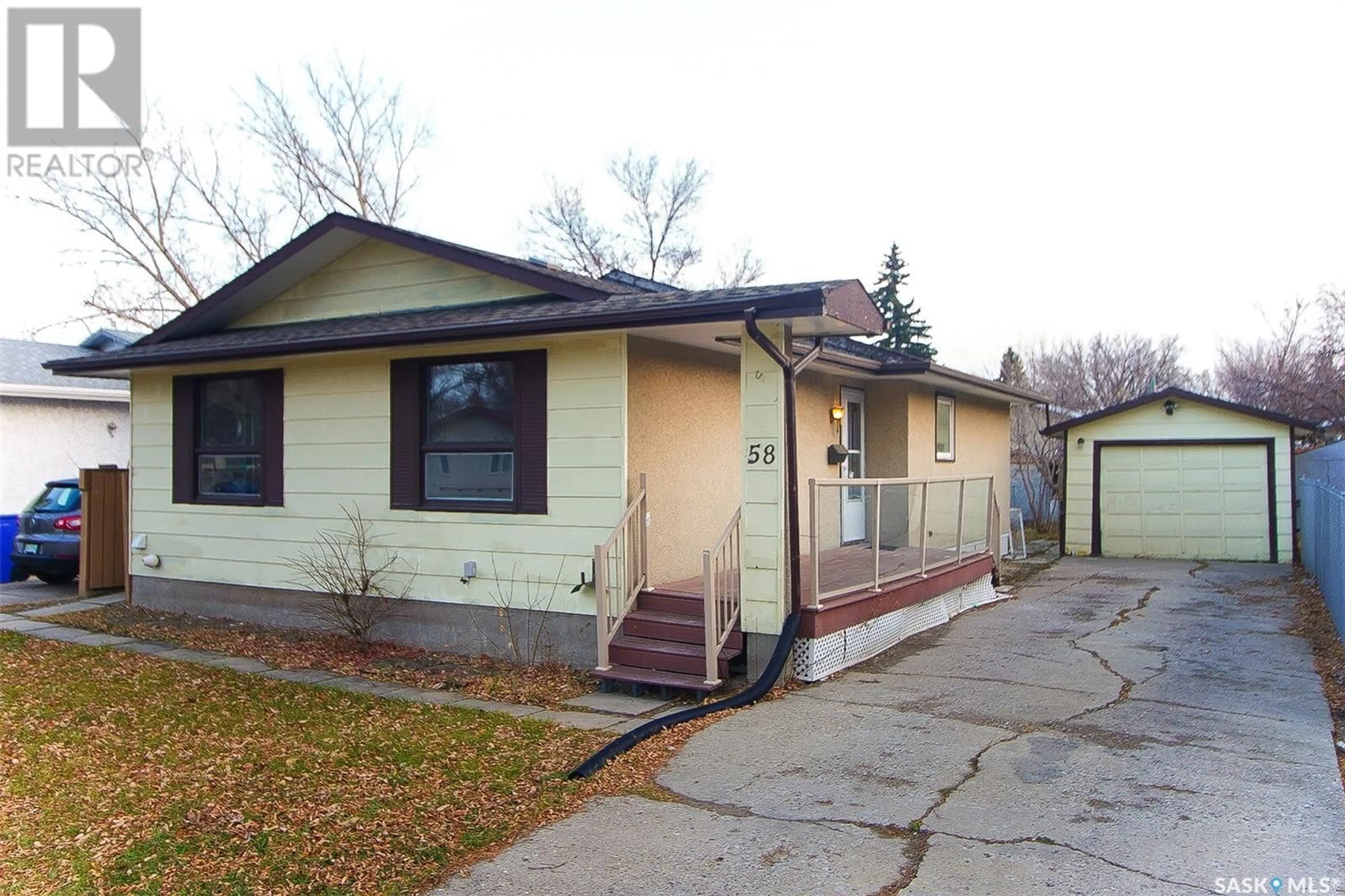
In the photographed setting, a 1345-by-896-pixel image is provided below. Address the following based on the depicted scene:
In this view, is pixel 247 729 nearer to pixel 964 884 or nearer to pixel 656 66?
pixel 964 884

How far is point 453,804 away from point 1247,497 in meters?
14.3

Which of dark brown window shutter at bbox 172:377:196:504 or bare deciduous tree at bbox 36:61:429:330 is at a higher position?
bare deciduous tree at bbox 36:61:429:330

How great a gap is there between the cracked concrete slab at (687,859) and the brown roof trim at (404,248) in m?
4.85

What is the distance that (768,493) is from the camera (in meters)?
7.09

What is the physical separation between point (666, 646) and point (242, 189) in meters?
23.3

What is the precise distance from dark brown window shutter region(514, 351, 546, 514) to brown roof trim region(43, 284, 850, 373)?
0.40m

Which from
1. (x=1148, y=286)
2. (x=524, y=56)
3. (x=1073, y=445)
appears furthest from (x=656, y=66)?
(x=1148, y=286)

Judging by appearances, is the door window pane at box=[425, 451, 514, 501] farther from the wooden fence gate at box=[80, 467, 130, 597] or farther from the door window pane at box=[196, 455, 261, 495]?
the wooden fence gate at box=[80, 467, 130, 597]

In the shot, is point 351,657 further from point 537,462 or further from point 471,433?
point 537,462

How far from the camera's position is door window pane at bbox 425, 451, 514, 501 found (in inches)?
329

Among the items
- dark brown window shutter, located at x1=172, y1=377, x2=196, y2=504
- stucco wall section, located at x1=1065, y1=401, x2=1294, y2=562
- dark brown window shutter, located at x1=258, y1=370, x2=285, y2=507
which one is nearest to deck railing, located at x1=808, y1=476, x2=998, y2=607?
dark brown window shutter, located at x1=258, y1=370, x2=285, y2=507

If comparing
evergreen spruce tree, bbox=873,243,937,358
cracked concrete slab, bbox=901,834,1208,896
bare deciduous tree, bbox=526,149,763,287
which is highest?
bare deciduous tree, bbox=526,149,763,287

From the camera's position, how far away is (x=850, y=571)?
7.85 metres

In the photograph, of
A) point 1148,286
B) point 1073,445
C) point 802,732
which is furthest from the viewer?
point 1148,286
